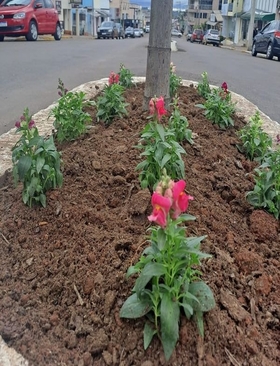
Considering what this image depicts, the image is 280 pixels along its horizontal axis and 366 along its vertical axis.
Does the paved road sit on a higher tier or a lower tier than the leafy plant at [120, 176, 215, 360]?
lower

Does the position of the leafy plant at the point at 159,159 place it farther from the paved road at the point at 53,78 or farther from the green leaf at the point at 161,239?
the paved road at the point at 53,78

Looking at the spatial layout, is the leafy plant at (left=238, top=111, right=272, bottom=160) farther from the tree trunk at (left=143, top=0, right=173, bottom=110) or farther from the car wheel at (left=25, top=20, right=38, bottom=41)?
the car wheel at (left=25, top=20, right=38, bottom=41)

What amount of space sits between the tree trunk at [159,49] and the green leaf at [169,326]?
9.05ft

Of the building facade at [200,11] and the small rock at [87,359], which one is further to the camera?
the building facade at [200,11]

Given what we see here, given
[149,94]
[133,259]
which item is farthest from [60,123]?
[133,259]

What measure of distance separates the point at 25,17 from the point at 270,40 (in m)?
10.4

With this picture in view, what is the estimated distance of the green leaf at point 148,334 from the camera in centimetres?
166

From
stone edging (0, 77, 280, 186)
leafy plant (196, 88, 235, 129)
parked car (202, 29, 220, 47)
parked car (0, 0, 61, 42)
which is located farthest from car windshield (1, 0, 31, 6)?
parked car (202, 29, 220, 47)

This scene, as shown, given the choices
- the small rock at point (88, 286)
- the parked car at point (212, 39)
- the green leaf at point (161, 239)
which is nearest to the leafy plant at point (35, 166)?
the small rock at point (88, 286)

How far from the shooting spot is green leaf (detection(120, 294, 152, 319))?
1729 millimetres

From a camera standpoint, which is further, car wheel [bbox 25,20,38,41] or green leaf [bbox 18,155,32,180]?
car wheel [bbox 25,20,38,41]

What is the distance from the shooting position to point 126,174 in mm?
3074

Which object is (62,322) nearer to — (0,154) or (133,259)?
(133,259)

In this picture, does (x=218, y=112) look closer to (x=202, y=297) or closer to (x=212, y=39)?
(x=202, y=297)
